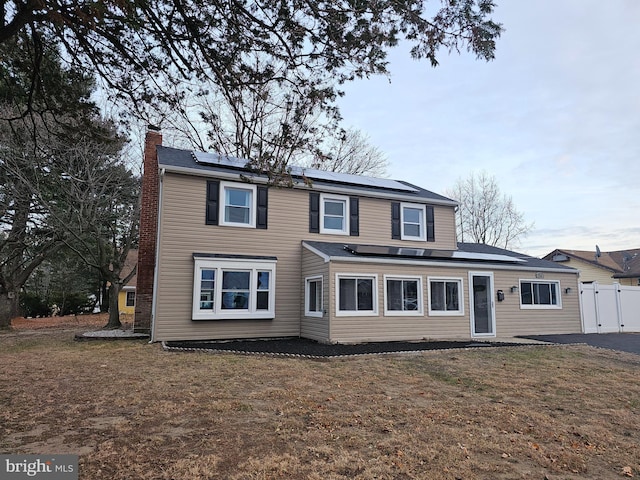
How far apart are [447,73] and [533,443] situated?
503 cm

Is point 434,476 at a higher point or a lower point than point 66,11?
lower

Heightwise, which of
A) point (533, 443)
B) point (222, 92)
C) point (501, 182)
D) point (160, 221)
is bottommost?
point (533, 443)

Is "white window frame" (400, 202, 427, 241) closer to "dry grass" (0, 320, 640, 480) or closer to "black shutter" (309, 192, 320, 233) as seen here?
"black shutter" (309, 192, 320, 233)

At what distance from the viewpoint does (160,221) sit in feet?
41.0

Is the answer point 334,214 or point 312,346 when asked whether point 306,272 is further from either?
point 312,346

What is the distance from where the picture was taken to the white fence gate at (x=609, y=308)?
16.0 meters

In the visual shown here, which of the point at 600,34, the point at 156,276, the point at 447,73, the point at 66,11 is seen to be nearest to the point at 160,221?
the point at 156,276

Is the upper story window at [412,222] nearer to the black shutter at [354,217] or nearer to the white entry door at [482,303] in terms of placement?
the black shutter at [354,217]

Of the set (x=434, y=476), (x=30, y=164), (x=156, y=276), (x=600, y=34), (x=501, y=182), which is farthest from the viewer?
(x=501, y=182)

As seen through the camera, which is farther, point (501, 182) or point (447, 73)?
point (501, 182)

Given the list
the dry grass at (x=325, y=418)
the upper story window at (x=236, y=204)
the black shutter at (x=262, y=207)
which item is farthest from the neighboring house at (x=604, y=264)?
the dry grass at (x=325, y=418)

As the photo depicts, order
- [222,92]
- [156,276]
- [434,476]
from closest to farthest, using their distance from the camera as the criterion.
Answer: [434,476] < [222,92] < [156,276]

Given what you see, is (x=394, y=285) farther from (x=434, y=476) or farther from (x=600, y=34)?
(x=434, y=476)

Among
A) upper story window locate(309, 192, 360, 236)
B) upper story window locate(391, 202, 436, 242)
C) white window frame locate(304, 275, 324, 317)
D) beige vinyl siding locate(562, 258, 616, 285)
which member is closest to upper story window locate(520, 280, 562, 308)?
upper story window locate(391, 202, 436, 242)
